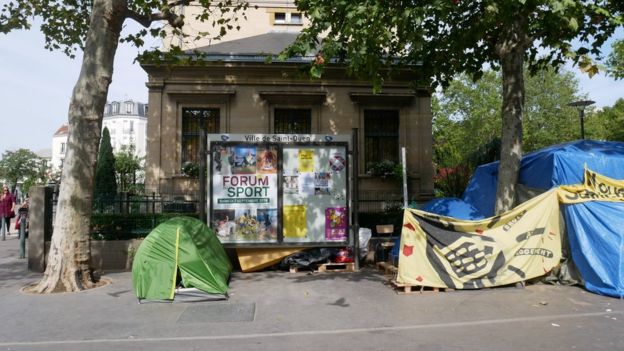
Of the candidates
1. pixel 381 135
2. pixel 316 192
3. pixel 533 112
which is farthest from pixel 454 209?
pixel 533 112

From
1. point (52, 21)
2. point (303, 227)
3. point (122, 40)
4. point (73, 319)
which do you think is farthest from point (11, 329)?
point (52, 21)

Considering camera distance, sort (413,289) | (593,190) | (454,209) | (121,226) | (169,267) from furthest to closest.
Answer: (121,226), (454,209), (593,190), (413,289), (169,267)

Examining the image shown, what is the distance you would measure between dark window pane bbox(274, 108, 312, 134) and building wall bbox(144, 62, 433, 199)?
36cm

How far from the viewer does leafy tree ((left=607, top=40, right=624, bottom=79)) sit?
916 inches

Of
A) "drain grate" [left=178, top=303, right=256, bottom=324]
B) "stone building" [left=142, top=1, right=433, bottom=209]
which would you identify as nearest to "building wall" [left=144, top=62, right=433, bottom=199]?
"stone building" [left=142, top=1, right=433, bottom=209]

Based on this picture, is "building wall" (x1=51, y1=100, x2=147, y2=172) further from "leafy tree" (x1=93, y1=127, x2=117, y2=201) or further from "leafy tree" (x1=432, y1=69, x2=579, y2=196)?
"leafy tree" (x1=93, y1=127, x2=117, y2=201)

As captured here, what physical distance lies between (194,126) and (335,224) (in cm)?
876

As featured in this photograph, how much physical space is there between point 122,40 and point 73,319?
8481mm

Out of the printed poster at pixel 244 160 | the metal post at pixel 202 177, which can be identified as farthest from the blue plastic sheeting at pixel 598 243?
the metal post at pixel 202 177

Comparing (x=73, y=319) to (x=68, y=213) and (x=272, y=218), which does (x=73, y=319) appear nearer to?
(x=68, y=213)

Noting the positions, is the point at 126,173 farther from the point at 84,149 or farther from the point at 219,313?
the point at 219,313

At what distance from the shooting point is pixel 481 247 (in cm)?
893

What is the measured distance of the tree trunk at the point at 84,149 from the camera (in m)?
9.45

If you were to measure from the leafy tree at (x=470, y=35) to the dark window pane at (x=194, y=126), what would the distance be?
27.6ft
